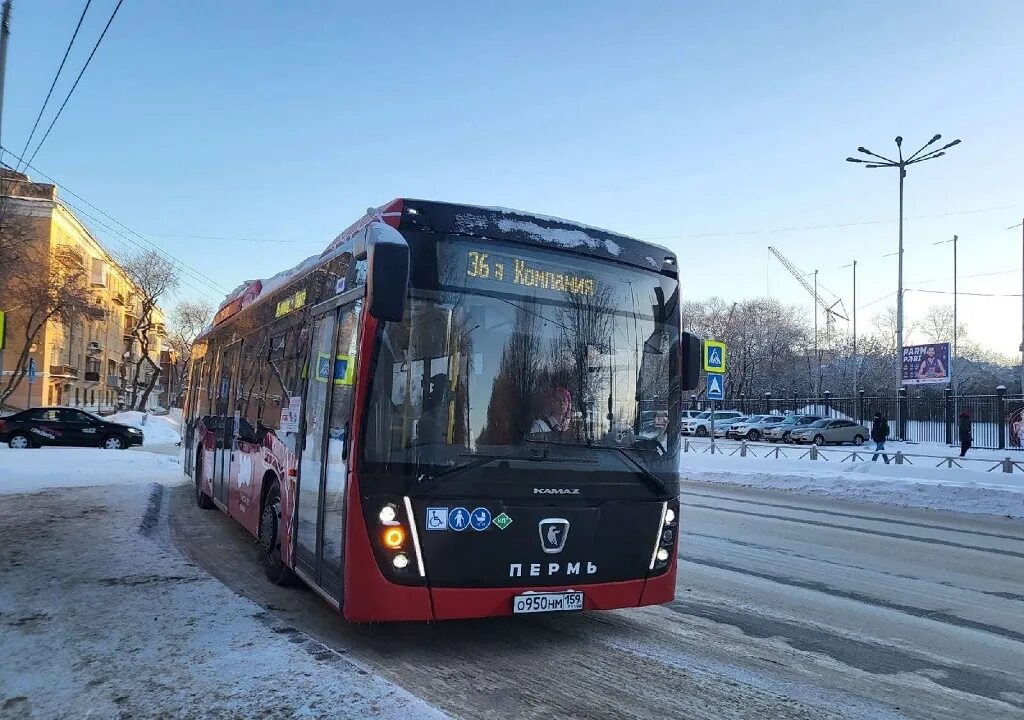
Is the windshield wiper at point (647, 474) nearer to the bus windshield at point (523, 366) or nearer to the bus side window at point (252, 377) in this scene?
the bus windshield at point (523, 366)

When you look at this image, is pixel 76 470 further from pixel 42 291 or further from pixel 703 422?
pixel 703 422

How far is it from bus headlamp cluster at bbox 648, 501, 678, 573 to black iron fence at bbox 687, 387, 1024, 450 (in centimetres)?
2893

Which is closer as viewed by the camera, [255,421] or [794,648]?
[794,648]

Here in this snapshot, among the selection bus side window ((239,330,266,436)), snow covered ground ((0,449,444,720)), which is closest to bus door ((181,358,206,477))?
bus side window ((239,330,266,436))

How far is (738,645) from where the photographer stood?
576cm

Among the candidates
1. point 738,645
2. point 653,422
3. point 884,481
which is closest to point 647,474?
point 653,422

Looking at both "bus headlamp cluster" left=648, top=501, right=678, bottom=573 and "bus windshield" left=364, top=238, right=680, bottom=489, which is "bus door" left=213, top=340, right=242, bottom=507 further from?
"bus headlamp cluster" left=648, top=501, right=678, bottom=573

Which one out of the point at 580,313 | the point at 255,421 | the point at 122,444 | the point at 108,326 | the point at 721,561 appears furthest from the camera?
the point at 108,326

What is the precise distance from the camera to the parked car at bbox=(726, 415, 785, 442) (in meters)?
46.7

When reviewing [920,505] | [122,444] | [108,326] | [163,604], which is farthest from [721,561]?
[108,326]

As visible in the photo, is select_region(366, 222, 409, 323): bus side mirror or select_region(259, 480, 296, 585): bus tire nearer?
select_region(366, 222, 409, 323): bus side mirror

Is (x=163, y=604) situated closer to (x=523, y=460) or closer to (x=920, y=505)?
(x=523, y=460)

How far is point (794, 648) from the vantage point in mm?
5758

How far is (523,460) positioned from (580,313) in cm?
119
